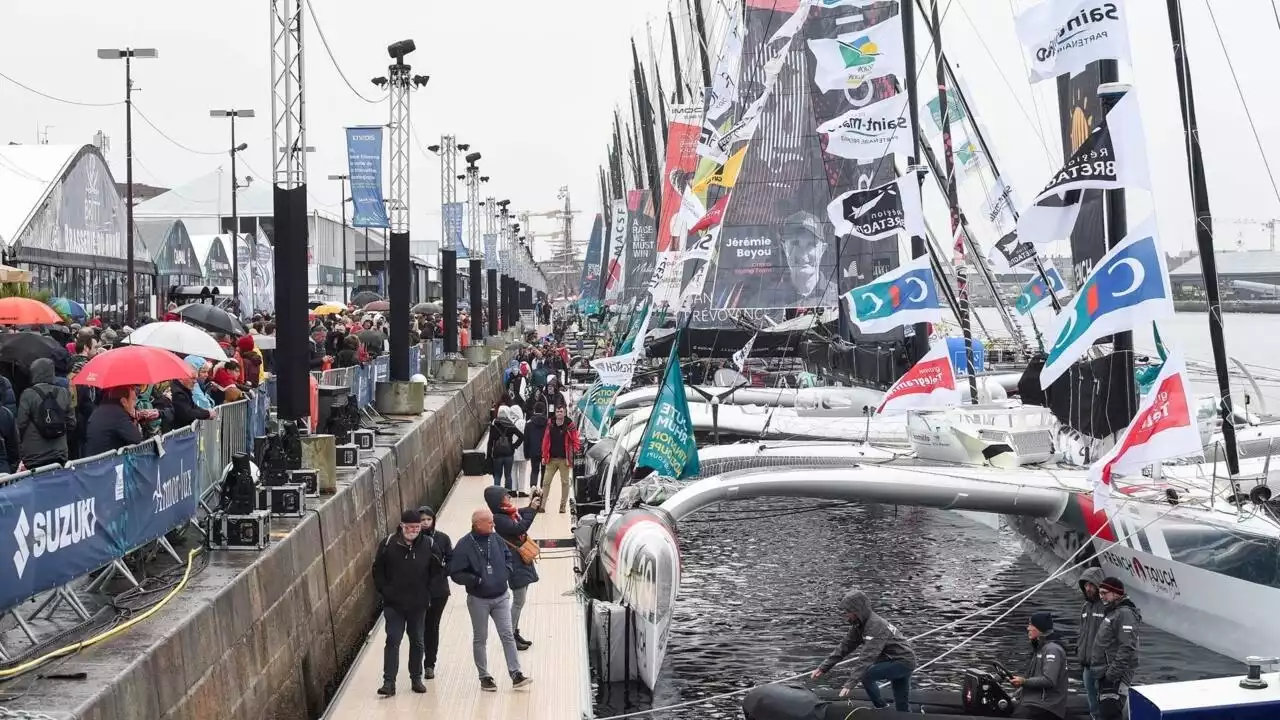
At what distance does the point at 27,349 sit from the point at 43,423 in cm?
295

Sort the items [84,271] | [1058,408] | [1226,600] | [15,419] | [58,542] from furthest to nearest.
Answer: [84,271]
[1058,408]
[1226,600]
[15,419]
[58,542]

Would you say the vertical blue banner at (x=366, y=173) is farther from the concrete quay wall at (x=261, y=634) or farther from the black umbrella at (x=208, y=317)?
the concrete quay wall at (x=261, y=634)

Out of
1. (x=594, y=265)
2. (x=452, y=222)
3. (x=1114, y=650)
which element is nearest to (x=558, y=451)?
(x=1114, y=650)

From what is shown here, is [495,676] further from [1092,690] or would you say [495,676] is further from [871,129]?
[871,129]

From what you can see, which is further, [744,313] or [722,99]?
[744,313]

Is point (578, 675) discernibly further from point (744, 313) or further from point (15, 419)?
point (744, 313)

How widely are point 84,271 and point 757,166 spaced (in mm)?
16464

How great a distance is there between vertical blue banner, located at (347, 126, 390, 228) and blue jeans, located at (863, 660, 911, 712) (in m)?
19.8

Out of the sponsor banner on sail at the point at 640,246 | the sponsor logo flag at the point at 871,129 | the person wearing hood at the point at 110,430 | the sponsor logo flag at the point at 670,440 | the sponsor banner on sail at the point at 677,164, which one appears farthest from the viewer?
the sponsor banner on sail at the point at 640,246

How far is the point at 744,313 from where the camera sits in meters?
33.8

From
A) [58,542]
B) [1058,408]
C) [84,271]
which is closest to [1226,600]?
[1058,408]

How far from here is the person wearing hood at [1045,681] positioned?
39.3ft

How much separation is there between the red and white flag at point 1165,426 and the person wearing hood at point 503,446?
11.1m

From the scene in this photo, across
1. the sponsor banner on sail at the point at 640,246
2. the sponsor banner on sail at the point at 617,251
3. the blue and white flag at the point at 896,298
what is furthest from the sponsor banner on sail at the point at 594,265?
the blue and white flag at the point at 896,298
